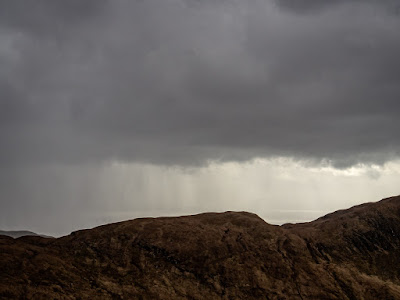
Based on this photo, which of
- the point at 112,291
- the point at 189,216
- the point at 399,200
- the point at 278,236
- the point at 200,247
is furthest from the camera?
the point at 399,200

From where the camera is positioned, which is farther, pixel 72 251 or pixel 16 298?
pixel 72 251

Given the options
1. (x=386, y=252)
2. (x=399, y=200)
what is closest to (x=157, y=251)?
(x=386, y=252)

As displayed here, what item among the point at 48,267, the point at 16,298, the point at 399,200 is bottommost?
the point at 16,298

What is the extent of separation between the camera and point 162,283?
64.1 meters

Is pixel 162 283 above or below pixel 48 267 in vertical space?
below

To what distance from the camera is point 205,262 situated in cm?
7056

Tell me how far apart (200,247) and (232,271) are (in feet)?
26.0

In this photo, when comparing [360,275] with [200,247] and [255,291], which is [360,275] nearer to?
[255,291]

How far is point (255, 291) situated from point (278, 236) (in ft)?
57.8

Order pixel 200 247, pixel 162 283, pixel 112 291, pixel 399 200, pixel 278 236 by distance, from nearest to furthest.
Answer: pixel 112 291
pixel 162 283
pixel 200 247
pixel 278 236
pixel 399 200

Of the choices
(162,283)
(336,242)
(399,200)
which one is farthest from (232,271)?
(399,200)

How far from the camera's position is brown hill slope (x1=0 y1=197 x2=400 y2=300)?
59.6 m

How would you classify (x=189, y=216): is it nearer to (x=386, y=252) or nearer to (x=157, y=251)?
(x=157, y=251)

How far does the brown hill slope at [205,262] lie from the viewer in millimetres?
59562
